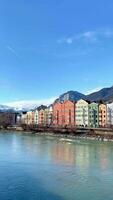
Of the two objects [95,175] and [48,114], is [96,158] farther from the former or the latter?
[48,114]

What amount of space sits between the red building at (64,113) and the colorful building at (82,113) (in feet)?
4.30


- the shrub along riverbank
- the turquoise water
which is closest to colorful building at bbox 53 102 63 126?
the shrub along riverbank

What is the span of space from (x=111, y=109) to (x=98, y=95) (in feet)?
418

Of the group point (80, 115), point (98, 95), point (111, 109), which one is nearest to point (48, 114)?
point (80, 115)

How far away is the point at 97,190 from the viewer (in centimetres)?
1457

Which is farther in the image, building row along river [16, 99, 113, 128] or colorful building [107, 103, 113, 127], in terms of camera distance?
building row along river [16, 99, 113, 128]

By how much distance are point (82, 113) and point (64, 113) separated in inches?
259

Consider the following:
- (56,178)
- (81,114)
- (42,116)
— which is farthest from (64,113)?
(56,178)

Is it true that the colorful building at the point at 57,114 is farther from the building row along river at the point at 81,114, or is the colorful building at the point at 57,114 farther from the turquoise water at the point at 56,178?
the turquoise water at the point at 56,178

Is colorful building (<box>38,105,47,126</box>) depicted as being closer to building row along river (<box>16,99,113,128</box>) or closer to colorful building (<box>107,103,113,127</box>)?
building row along river (<box>16,99,113,128</box>)

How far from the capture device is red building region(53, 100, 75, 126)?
74250 millimetres

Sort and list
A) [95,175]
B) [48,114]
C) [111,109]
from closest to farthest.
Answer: [95,175] < [111,109] < [48,114]

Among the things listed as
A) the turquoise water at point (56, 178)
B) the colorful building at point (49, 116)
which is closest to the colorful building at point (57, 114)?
the colorful building at point (49, 116)

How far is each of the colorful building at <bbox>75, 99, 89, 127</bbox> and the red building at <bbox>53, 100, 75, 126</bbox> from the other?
1311mm
